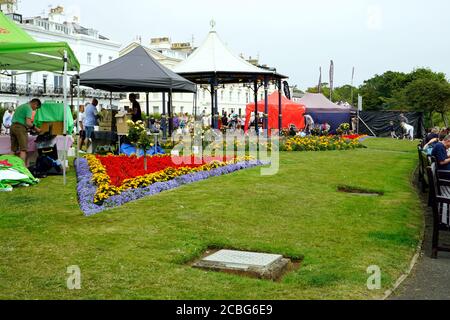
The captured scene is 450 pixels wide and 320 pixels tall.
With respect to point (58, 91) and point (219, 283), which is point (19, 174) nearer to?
point (219, 283)

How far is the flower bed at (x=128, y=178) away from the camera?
9.68 m

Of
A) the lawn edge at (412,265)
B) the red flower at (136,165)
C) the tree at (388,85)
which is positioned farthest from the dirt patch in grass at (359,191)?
the tree at (388,85)

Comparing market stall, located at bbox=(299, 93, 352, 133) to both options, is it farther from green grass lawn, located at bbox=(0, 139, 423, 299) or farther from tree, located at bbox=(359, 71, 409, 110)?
tree, located at bbox=(359, 71, 409, 110)

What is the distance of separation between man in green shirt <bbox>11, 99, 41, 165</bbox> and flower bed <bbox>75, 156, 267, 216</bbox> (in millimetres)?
1457

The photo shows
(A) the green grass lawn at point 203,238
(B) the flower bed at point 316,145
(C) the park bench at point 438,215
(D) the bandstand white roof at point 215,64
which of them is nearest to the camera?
(A) the green grass lawn at point 203,238

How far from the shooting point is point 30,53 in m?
13.5

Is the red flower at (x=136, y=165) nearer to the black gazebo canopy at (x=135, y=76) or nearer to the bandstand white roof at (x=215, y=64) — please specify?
the black gazebo canopy at (x=135, y=76)

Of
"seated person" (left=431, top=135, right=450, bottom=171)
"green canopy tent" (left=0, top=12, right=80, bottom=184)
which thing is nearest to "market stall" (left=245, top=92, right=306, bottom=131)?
"green canopy tent" (left=0, top=12, right=80, bottom=184)

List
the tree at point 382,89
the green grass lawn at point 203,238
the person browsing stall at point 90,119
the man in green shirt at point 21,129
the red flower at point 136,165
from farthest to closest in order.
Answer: the tree at point 382,89 → the person browsing stall at point 90,119 → the man in green shirt at point 21,129 → the red flower at point 136,165 → the green grass lawn at point 203,238

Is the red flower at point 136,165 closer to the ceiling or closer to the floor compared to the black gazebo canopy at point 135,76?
closer to the floor

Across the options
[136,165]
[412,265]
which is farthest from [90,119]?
[412,265]

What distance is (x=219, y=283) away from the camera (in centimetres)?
552

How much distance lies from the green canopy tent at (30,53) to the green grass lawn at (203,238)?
3.02m

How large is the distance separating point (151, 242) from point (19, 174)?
19.4 feet
